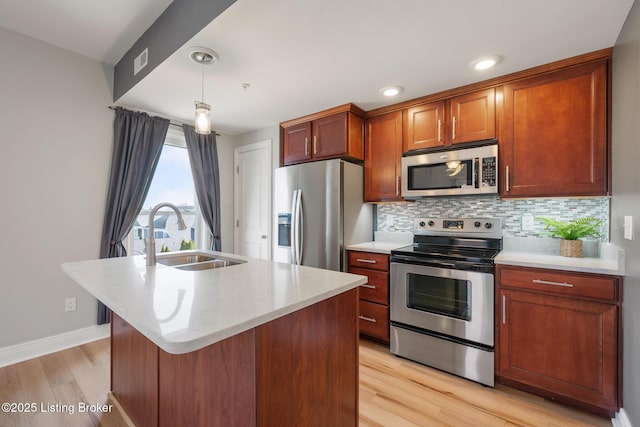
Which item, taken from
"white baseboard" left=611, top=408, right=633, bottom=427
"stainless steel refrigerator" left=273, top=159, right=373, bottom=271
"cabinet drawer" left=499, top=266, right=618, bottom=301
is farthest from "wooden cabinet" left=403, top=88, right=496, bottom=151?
"white baseboard" left=611, top=408, right=633, bottom=427

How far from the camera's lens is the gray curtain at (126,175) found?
2762 millimetres

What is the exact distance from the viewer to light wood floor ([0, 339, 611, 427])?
168cm

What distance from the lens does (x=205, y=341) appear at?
75 centimetres

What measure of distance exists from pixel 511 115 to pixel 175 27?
8.21 ft

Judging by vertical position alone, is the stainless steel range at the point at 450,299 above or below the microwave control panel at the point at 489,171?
below

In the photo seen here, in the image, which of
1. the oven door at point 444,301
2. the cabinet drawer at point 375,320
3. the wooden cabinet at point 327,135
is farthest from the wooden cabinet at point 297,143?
the cabinet drawer at point 375,320

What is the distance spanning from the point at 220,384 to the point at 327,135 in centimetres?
248

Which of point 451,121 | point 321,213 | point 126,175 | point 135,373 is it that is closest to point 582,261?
point 451,121

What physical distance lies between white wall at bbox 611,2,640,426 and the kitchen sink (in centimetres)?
214

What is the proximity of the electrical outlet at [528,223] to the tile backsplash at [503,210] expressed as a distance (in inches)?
0.7

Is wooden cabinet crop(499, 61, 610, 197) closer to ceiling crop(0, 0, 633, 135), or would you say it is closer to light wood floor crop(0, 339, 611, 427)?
ceiling crop(0, 0, 633, 135)

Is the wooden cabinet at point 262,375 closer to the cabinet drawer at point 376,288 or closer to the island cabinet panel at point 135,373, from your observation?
the island cabinet panel at point 135,373

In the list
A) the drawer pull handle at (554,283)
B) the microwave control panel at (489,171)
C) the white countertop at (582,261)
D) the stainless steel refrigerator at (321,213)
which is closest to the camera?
the white countertop at (582,261)

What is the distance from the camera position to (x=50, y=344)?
2432 mm
